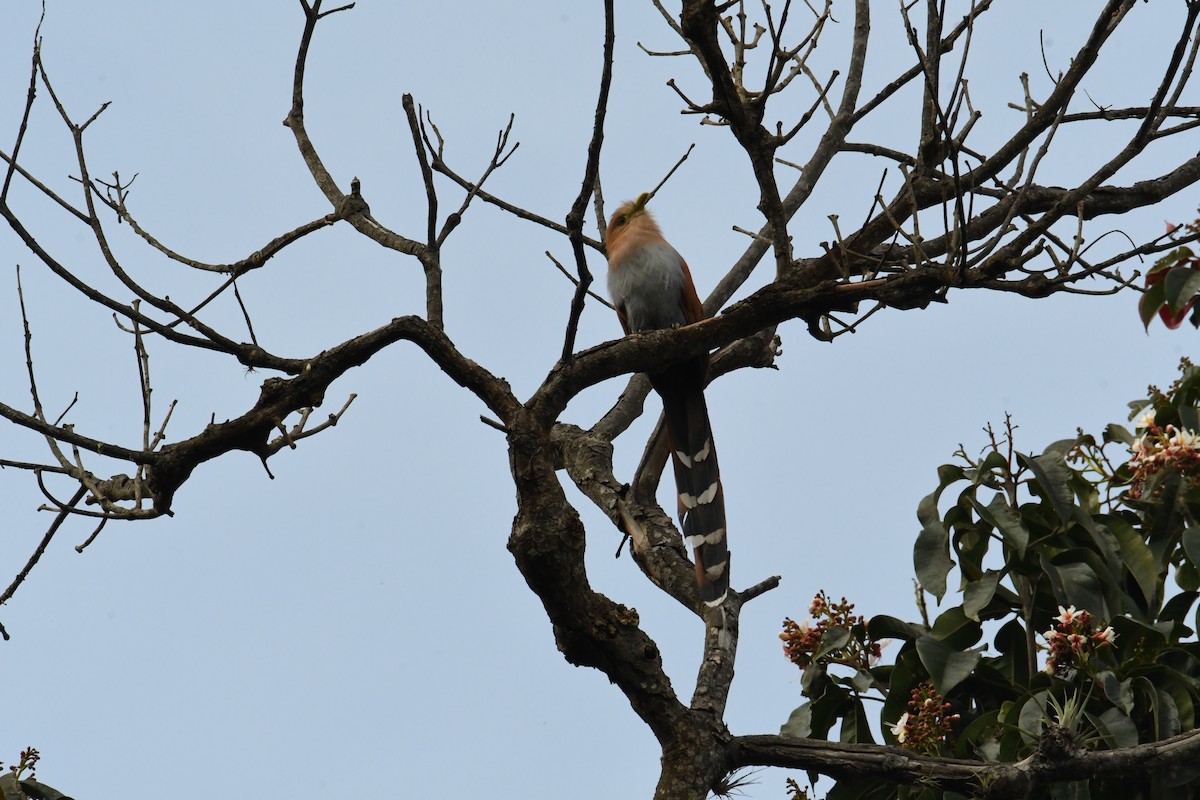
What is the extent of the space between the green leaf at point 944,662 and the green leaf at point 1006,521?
0.29 meters

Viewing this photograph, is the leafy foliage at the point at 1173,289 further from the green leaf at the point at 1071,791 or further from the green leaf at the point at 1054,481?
the green leaf at the point at 1071,791

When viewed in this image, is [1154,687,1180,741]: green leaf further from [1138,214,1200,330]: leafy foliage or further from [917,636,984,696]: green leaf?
[1138,214,1200,330]: leafy foliage

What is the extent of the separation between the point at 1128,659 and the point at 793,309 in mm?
1157

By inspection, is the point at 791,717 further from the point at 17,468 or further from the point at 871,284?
the point at 17,468

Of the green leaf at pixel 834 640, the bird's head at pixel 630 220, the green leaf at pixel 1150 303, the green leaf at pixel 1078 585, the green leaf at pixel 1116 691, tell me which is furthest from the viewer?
the bird's head at pixel 630 220

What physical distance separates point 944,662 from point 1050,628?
1.10 feet

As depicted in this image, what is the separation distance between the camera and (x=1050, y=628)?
113 inches

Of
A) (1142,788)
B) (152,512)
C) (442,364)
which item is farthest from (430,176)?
(1142,788)

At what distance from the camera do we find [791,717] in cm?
301

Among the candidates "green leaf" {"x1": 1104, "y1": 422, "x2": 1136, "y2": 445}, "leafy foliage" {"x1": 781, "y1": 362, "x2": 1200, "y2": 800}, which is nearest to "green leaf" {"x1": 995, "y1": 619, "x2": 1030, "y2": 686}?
"leafy foliage" {"x1": 781, "y1": 362, "x2": 1200, "y2": 800}

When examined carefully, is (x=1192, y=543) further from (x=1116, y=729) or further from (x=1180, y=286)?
(x=1180, y=286)

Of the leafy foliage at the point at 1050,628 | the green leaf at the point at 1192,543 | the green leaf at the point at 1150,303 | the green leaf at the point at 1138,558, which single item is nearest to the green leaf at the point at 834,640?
the leafy foliage at the point at 1050,628

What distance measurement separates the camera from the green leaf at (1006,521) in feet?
9.07

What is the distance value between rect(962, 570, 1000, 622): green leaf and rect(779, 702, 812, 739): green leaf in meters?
0.50
